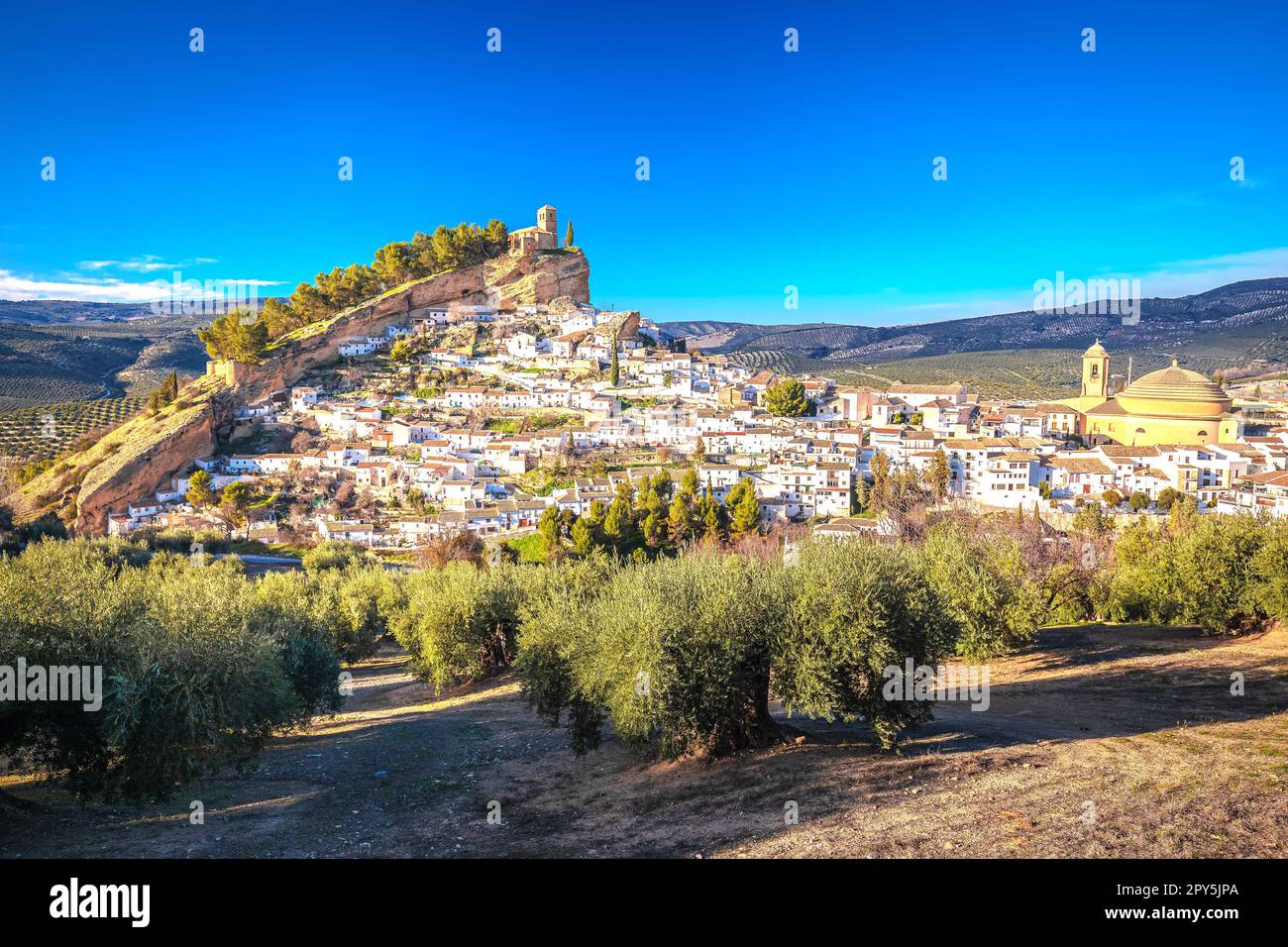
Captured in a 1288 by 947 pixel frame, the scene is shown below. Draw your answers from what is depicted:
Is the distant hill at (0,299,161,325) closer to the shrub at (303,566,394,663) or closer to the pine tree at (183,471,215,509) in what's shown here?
the pine tree at (183,471,215,509)

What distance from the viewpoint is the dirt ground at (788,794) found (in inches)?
341

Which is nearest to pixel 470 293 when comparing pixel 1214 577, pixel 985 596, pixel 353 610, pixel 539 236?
pixel 539 236

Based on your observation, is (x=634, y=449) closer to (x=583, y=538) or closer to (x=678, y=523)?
(x=678, y=523)

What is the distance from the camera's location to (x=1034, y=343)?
485ft

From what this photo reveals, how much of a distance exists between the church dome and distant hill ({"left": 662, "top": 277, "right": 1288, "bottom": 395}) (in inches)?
1177

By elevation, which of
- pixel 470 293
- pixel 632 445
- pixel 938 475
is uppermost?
pixel 470 293

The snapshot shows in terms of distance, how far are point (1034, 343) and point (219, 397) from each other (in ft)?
471

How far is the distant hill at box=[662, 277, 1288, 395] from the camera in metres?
109

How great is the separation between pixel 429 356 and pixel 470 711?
67196 mm

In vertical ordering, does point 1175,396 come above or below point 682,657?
above

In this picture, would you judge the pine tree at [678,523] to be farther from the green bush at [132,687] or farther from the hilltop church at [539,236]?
the hilltop church at [539,236]
